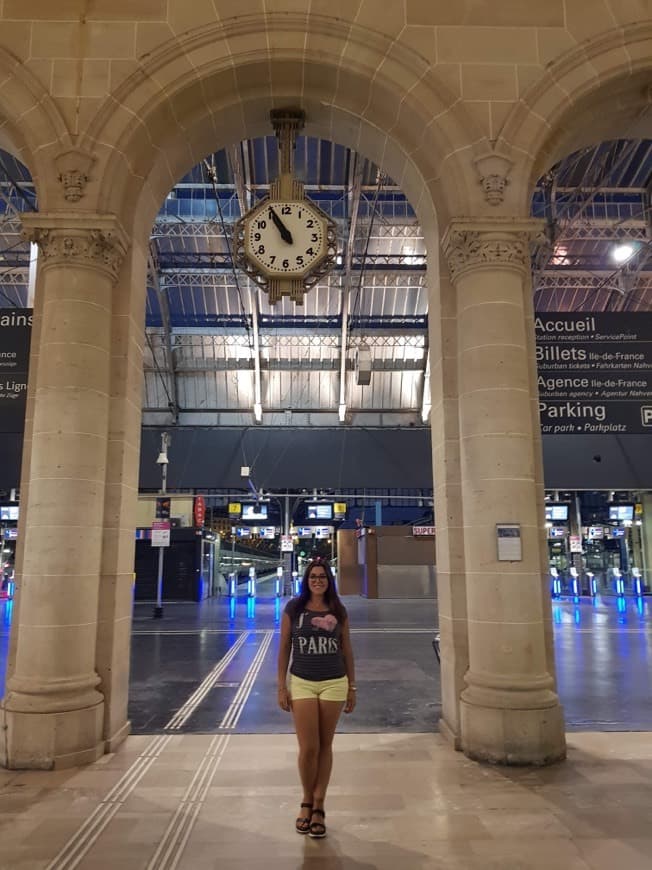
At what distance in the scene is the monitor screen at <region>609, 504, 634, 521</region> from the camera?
31.6 m

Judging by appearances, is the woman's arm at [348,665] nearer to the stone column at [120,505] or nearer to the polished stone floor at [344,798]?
the polished stone floor at [344,798]

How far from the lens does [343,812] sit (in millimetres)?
4039

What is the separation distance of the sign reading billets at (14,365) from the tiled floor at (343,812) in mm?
3171

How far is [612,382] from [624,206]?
59.4 ft

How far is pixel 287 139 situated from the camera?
676 cm

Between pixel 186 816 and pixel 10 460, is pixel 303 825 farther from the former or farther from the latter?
pixel 10 460

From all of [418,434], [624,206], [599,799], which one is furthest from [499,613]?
[418,434]

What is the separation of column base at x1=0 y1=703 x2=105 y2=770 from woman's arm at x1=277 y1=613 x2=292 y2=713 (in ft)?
7.46

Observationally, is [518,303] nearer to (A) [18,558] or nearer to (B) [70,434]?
(B) [70,434]

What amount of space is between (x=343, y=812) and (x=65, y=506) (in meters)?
3.31

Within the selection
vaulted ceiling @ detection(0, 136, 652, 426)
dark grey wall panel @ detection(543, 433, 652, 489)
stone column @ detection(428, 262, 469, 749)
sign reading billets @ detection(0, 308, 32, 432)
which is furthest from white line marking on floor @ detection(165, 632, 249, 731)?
dark grey wall panel @ detection(543, 433, 652, 489)

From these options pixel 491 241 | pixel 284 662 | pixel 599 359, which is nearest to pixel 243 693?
pixel 284 662

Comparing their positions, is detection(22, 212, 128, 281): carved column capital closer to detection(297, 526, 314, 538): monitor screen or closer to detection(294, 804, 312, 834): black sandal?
detection(294, 804, 312, 834): black sandal

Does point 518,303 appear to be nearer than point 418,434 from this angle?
Yes
